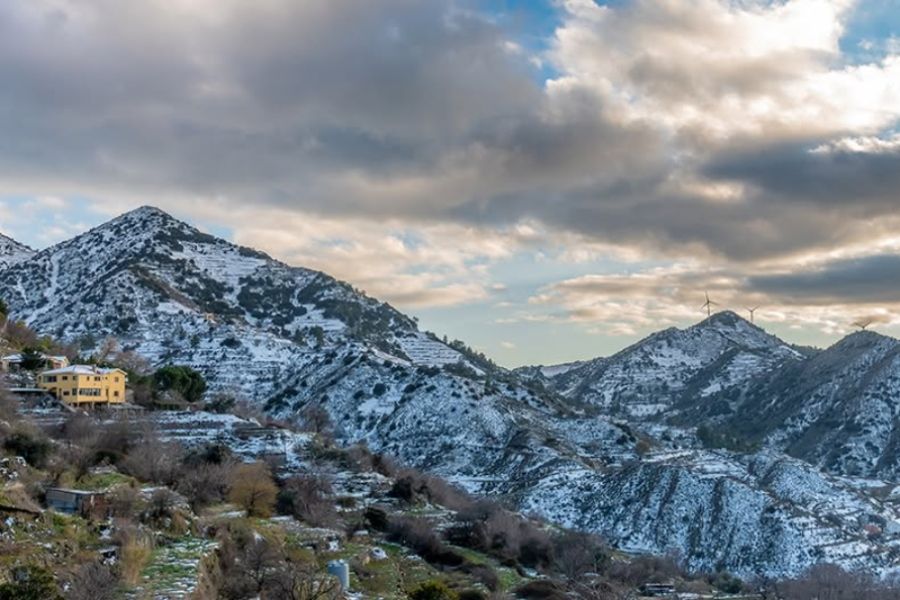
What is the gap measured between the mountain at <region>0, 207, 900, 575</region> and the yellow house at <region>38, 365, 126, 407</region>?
4329 centimetres

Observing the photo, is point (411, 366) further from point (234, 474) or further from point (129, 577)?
point (129, 577)

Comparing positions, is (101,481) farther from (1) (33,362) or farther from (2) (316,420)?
(2) (316,420)

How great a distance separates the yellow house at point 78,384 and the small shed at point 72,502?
41.4 m

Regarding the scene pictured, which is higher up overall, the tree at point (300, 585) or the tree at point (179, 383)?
the tree at point (179, 383)

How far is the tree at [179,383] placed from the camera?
307 feet

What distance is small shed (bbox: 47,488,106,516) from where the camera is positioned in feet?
116

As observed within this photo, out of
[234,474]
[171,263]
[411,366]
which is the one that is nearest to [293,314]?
[171,263]

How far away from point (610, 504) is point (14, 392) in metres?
60.6

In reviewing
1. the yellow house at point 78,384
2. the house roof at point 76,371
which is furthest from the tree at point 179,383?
the house roof at point 76,371

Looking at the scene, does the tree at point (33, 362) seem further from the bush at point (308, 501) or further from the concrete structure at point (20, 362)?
the bush at point (308, 501)

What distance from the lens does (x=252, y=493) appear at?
5197 cm

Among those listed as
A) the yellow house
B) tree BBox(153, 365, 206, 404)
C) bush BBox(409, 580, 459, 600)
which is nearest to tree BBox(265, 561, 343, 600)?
bush BBox(409, 580, 459, 600)

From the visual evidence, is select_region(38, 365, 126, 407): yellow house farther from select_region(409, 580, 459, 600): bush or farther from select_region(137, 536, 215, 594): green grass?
select_region(409, 580, 459, 600): bush

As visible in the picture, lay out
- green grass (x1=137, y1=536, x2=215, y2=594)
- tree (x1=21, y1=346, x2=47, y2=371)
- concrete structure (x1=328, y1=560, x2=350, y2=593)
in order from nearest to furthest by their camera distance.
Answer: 1. green grass (x1=137, y1=536, x2=215, y2=594)
2. concrete structure (x1=328, y1=560, x2=350, y2=593)
3. tree (x1=21, y1=346, x2=47, y2=371)
